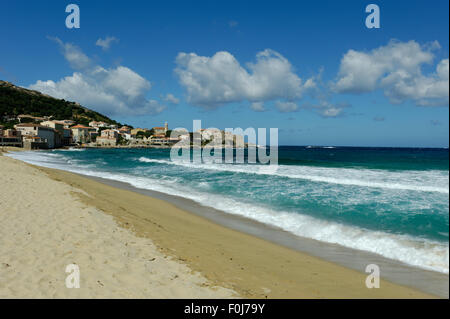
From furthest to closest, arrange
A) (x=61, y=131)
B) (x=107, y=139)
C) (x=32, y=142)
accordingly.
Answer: (x=107, y=139) < (x=61, y=131) < (x=32, y=142)

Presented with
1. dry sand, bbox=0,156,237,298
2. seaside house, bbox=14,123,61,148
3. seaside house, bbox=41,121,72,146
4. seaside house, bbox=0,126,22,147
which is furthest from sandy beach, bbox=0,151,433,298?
seaside house, bbox=41,121,72,146

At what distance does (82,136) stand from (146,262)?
143 m

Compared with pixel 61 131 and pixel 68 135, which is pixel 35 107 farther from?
pixel 61 131

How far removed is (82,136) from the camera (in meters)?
130

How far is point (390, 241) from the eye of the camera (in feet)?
25.9

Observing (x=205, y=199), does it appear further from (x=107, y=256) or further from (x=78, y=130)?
(x=78, y=130)

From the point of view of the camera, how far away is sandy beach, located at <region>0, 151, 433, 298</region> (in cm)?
444

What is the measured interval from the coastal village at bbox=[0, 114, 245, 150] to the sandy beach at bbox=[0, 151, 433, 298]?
309 ft

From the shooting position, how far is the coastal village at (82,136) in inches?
3334

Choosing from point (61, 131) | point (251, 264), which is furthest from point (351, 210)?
point (61, 131)
